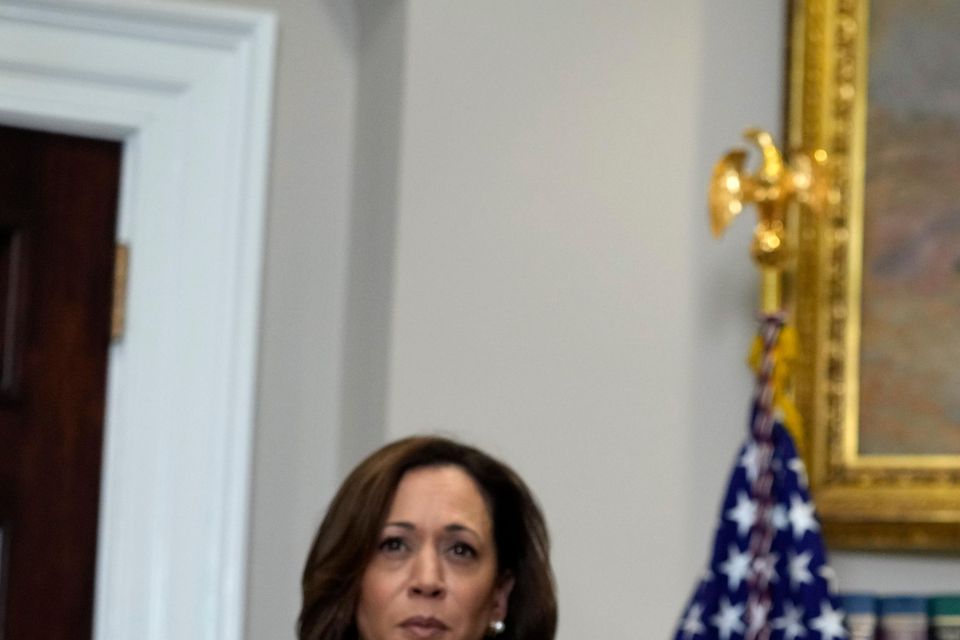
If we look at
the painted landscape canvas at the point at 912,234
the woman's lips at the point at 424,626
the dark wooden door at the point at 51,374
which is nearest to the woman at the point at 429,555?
the woman's lips at the point at 424,626

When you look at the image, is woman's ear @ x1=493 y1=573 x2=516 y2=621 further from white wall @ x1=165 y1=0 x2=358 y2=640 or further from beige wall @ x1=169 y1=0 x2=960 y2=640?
white wall @ x1=165 y1=0 x2=358 y2=640

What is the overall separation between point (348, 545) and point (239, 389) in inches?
55.2

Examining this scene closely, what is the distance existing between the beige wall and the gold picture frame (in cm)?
13

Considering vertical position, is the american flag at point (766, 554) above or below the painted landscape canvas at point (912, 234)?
below

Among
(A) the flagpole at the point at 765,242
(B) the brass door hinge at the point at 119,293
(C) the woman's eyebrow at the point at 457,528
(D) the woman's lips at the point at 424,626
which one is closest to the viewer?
(D) the woman's lips at the point at 424,626

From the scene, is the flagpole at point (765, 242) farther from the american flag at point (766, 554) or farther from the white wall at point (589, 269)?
the white wall at point (589, 269)

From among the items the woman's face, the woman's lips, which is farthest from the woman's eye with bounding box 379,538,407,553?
the woman's lips

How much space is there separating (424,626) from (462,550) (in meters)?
0.17

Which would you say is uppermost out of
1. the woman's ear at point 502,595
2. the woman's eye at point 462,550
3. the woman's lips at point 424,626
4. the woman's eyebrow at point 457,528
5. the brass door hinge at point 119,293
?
the brass door hinge at point 119,293

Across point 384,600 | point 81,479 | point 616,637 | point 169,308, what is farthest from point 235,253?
point 384,600

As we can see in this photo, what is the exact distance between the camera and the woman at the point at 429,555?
3576 millimetres

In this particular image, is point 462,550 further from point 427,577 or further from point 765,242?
point 765,242

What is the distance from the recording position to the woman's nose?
3564 mm

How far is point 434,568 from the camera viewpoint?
11.8 feet
